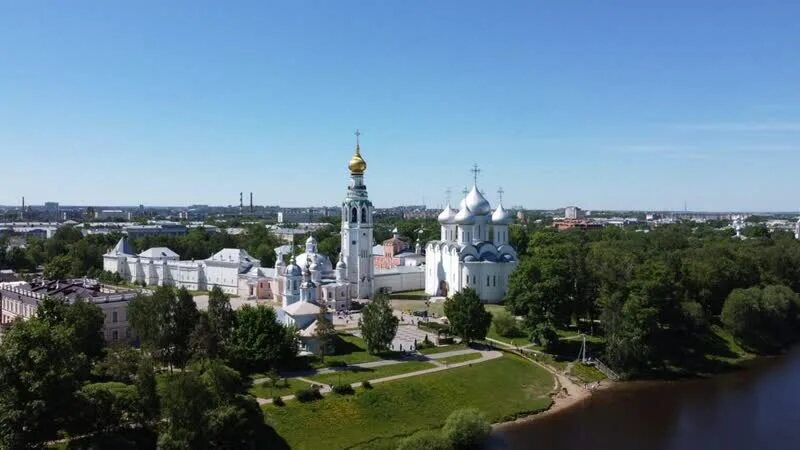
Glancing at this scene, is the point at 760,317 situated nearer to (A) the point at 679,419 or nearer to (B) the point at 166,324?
(A) the point at 679,419

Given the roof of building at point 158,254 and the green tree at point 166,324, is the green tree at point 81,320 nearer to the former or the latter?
the green tree at point 166,324

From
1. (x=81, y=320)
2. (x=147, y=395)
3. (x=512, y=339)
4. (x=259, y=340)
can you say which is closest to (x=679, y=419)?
(x=512, y=339)

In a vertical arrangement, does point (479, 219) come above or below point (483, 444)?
above

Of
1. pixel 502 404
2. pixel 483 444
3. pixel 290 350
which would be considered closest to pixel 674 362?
pixel 502 404

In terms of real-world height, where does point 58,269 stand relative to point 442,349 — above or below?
above

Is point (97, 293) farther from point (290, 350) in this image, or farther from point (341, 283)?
point (341, 283)

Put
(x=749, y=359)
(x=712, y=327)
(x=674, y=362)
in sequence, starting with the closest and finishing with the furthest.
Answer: (x=674, y=362), (x=749, y=359), (x=712, y=327)

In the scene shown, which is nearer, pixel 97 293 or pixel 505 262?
pixel 97 293
